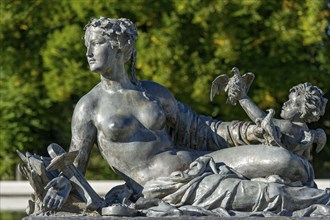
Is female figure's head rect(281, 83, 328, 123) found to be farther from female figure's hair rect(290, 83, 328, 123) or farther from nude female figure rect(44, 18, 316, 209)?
nude female figure rect(44, 18, 316, 209)

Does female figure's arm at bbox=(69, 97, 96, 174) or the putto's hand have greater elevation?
female figure's arm at bbox=(69, 97, 96, 174)

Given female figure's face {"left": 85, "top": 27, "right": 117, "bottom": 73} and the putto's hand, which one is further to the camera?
female figure's face {"left": 85, "top": 27, "right": 117, "bottom": 73}

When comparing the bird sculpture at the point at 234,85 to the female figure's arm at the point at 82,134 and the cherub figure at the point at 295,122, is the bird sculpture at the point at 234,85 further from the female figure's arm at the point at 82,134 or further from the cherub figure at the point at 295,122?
the female figure's arm at the point at 82,134

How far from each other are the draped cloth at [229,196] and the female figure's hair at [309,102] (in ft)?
1.94

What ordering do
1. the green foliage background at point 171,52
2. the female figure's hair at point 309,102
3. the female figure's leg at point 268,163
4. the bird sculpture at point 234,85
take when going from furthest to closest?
the green foliage background at point 171,52 → the bird sculpture at point 234,85 → the female figure's hair at point 309,102 → the female figure's leg at point 268,163

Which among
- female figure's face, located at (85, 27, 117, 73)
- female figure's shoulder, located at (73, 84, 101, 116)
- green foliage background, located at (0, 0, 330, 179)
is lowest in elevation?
green foliage background, located at (0, 0, 330, 179)

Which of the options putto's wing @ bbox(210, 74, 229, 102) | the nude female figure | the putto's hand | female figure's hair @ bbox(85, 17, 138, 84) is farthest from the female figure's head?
the putto's hand

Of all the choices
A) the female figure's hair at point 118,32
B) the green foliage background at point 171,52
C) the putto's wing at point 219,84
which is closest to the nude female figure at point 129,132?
the female figure's hair at point 118,32

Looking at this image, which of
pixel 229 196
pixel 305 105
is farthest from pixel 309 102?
pixel 229 196

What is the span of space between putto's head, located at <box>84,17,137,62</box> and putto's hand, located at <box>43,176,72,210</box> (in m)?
1.05

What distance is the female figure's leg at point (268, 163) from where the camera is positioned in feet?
28.0

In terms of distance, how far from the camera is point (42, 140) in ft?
65.6

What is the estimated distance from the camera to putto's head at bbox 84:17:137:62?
8695 mm

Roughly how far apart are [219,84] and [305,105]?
2.18ft
